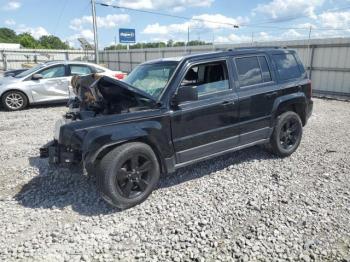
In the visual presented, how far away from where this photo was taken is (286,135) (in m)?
5.13

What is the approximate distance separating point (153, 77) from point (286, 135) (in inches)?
99.5

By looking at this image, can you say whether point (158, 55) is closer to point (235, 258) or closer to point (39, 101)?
point (39, 101)

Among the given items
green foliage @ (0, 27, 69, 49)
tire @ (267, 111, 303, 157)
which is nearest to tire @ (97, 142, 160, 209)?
tire @ (267, 111, 303, 157)

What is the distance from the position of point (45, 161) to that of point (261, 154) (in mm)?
3753

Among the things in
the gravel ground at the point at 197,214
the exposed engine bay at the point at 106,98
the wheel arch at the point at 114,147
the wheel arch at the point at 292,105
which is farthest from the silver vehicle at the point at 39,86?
the wheel arch at the point at 114,147

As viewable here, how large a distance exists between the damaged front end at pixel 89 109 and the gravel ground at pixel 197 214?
654 millimetres

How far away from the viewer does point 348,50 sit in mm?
11367

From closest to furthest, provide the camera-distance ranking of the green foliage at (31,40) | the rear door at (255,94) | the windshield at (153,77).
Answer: the windshield at (153,77)
the rear door at (255,94)
the green foliage at (31,40)

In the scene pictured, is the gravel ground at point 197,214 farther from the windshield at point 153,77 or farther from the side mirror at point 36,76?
the side mirror at point 36,76

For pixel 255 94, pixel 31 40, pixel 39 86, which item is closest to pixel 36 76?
pixel 39 86

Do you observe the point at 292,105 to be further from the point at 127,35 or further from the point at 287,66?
the point at 127,35

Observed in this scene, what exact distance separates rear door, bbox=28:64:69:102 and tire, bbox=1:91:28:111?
35cm

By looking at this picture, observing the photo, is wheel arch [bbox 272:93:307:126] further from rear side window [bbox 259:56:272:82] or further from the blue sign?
the blue sign

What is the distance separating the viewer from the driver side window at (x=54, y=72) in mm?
9805
